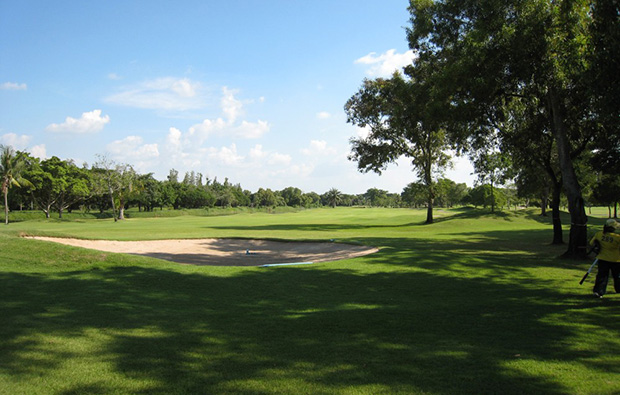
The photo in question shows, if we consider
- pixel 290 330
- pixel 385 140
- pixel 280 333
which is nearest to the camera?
pixel 280 333

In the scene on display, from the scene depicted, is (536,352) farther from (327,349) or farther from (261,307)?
(261,307)

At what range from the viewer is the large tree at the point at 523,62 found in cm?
1576

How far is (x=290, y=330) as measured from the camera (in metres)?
6.92

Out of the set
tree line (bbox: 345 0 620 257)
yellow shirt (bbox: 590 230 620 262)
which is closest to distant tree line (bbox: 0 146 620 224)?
tree line (bbox: 345 0 620 257)

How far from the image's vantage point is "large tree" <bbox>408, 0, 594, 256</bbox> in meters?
15.8

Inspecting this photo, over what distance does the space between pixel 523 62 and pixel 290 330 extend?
611 inches

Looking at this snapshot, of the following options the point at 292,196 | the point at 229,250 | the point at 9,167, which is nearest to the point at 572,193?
the point at 229,250

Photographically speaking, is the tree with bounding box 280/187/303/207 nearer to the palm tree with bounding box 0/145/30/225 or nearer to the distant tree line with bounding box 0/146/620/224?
the distant tree line with bounding box 0/146/620/224

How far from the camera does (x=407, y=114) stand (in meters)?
24.8

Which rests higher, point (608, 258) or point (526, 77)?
point (526, 77)

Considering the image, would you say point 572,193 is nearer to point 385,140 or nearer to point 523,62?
point 523,62

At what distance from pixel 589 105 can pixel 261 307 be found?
18.6 meters

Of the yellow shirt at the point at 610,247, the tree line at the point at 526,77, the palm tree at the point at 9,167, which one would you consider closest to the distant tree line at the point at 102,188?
the palm tree at the point at 9,167

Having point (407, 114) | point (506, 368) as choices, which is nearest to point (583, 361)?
point (506, 368)
